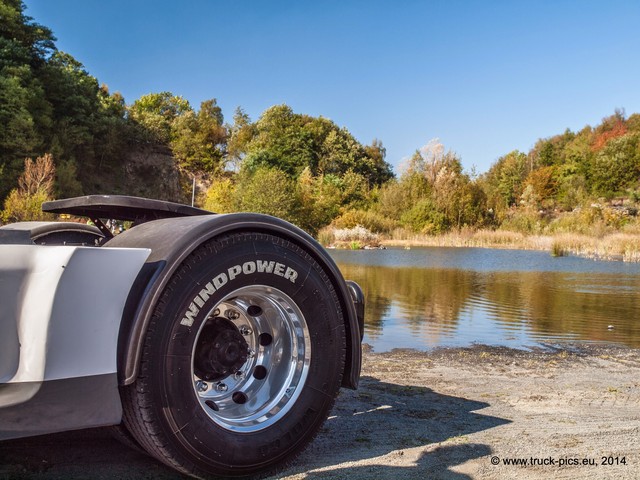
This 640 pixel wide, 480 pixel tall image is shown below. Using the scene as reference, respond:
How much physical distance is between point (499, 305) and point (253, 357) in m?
10.2

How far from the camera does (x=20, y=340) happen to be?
2.23 m

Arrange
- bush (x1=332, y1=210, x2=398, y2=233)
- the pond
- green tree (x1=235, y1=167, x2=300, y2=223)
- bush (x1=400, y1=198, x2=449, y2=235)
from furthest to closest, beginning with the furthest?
bush (x1=400, y1=198, x2=449, y2=235)
bush (x1=332, y1=210, x2=398, y2=233)
green tree (x1=235, y1=167, x2=300, y2=223)
the pond

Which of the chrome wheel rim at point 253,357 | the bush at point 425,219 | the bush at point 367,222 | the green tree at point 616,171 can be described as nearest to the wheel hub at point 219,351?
the chrome wheel rim at point 253,357

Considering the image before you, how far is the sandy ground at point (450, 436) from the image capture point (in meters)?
2.84

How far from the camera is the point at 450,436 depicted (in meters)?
3.47

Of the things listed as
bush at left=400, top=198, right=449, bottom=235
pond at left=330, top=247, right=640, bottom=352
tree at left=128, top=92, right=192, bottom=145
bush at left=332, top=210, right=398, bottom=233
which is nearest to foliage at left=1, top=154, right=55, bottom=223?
pond at left=330, top=247, right=640, bottom=352

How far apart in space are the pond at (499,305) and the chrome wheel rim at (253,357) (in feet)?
14.8

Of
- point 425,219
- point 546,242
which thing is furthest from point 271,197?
point 546,242

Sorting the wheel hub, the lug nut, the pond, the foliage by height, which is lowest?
the pond

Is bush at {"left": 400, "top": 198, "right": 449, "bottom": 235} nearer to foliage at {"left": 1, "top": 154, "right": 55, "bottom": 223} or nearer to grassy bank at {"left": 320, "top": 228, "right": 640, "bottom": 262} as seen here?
grassy bank at {"left": 320, "top": 228, "right": 640, "bottom": 262}

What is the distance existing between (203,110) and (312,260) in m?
81.6

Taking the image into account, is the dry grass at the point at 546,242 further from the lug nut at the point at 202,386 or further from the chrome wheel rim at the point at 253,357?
the lug nut at the point at 202,386

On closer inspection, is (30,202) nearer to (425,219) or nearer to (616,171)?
(425,219)

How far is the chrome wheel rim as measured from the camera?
9.52 ft
